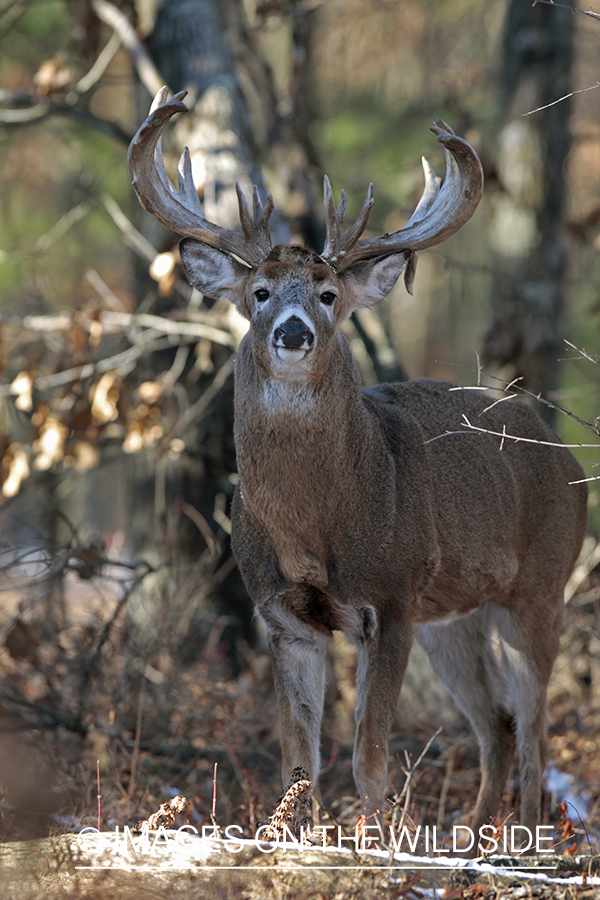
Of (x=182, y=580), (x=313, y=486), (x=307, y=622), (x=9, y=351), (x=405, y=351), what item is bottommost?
(x=307, y=622)

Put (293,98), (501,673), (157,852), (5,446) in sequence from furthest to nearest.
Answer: (293,98), (5,446), (501,673), (157,852)

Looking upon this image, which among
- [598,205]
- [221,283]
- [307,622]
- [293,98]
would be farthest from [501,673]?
[293,98]

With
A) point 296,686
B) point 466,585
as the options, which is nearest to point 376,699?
point 296,686

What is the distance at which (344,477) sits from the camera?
16.5 feet

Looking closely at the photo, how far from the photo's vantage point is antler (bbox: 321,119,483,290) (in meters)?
5.11

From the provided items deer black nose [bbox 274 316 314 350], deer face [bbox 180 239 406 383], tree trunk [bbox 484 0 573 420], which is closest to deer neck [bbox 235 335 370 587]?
deer face [bbox 180 239 406 383]

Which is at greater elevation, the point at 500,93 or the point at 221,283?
the point at 500,93

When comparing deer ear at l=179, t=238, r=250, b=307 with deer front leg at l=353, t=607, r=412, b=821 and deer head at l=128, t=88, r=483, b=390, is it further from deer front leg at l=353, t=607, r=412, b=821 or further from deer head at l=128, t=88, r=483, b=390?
deer front leg at l=353, t=607, r=412, b=821

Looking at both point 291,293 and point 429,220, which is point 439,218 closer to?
point 429,220

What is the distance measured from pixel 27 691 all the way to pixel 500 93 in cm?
654

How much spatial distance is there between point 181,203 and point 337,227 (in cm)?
83

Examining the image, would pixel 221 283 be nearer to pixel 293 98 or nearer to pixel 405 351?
pixel 293 98

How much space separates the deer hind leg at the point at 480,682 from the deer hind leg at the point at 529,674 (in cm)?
15

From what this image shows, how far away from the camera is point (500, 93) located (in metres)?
9.64
